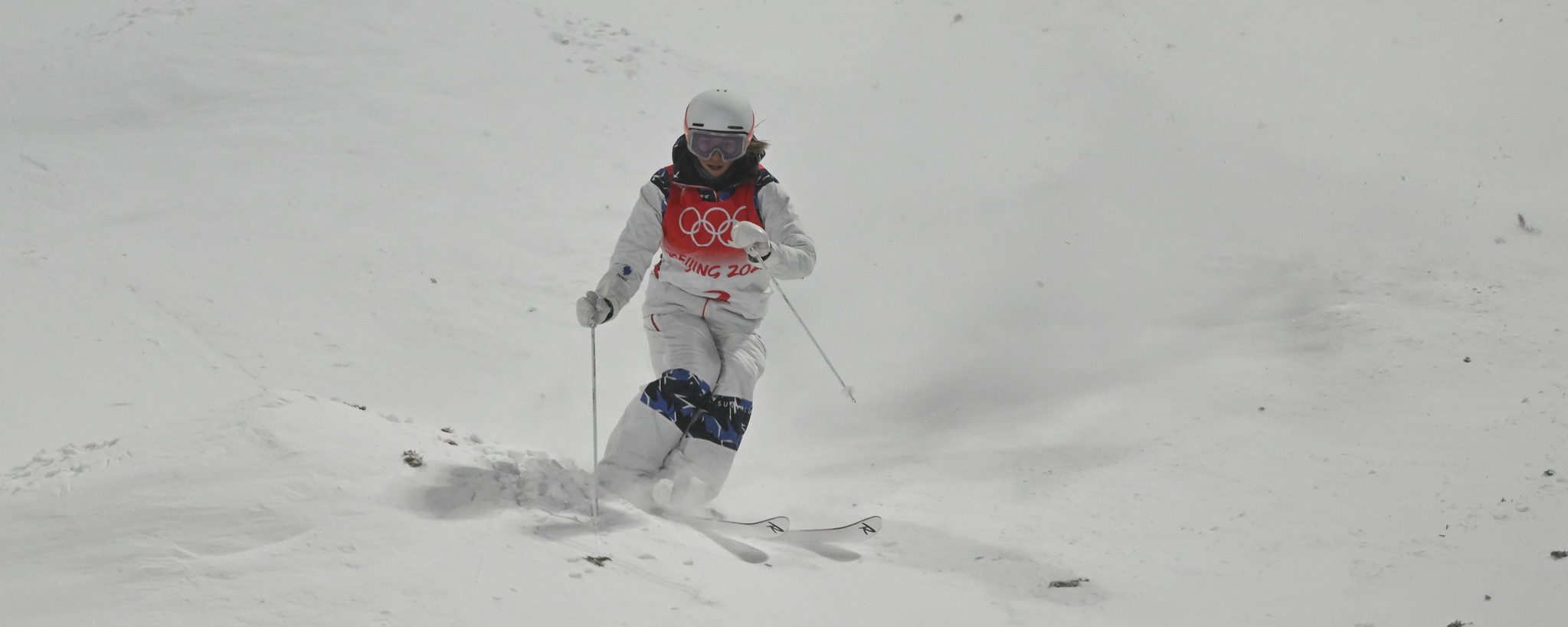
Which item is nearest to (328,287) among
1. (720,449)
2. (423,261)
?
(423,261)

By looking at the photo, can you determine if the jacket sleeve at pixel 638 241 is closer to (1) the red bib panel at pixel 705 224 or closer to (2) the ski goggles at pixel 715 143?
(1) the red bib panel at pixel 705 224

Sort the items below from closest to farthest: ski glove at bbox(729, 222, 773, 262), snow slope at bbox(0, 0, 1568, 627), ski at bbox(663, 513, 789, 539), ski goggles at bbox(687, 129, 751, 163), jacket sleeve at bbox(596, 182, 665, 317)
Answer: snow slope at bbox(0, 0, 1568, 627) → ski at bbox(663, 513, 789, 539) → ski glove at bbox(729, 222, 773, 262) → ski goggles at bbox(687, 129, 751, 163) → jacket sleeve at bbox(596, 182, 665, 317)

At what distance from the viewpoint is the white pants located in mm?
4473

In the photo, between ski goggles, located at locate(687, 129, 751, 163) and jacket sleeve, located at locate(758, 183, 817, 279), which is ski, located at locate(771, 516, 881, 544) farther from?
ski goggles, located at locate(687, 129, 751, 163)

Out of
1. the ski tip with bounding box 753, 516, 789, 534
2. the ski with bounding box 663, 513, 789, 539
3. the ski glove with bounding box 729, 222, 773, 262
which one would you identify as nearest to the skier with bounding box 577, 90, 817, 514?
the ski glove with bounding box 729, 222, 773, 262

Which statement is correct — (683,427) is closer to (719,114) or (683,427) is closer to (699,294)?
(699,294)

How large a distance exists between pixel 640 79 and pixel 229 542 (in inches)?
301

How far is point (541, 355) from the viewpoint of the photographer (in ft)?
20.6

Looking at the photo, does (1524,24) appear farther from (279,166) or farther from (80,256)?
(80,256)

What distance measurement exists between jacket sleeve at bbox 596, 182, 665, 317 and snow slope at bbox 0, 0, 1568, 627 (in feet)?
2.50

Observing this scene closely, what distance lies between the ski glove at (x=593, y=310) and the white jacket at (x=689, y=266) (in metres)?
0.06

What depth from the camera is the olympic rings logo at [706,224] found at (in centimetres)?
474

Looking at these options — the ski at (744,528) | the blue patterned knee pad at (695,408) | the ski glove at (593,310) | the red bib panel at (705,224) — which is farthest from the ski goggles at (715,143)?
the ski at (744,528)

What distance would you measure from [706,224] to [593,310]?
0.57m
